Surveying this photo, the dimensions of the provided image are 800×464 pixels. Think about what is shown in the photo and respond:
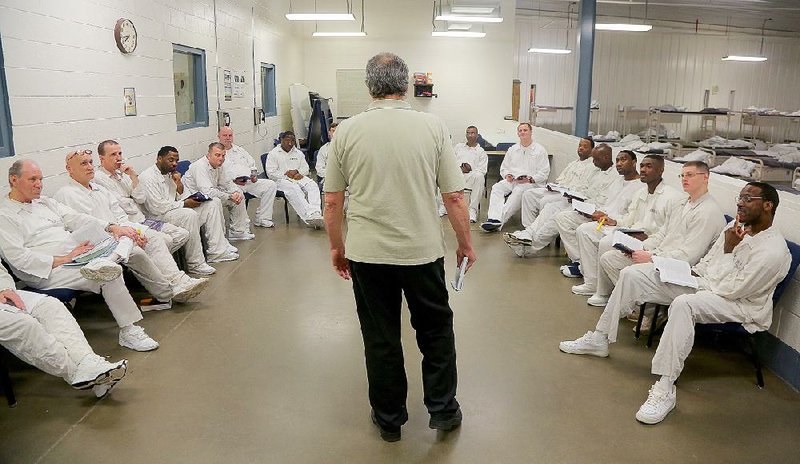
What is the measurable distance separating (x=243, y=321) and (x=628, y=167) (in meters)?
3.42

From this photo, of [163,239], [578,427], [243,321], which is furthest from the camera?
[163,239]

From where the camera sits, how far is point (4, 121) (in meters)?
3.71

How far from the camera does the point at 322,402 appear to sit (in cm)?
306

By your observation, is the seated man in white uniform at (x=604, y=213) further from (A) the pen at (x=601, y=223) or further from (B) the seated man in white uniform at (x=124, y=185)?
(B) the seated man in white uniform at (x=124, y=185)

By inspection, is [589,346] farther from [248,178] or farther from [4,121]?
Answer: [248,178]

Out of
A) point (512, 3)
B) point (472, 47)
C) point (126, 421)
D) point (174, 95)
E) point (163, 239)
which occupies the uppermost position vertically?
point (512, 3)

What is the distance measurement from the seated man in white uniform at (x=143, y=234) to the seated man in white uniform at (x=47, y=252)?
0.28 meters

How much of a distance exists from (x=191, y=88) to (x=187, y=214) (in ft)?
8.83

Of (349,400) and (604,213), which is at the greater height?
(604,213)

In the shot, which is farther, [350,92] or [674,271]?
[350,92]

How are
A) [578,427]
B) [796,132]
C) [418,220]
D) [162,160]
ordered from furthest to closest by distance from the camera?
[796,132]
[162,160]
[578,427]
[418,220]

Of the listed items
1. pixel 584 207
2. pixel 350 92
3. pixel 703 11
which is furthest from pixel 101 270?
pixel 703 11

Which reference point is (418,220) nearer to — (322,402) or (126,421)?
(322,402)

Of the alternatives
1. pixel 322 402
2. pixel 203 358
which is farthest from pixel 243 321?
Answer: pixel 322 402
